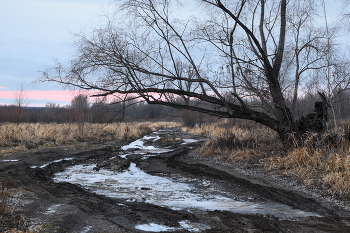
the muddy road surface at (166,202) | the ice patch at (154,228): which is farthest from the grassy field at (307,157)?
the ice patch at (154,228)

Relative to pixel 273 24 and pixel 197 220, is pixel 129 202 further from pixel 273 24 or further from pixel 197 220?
pixel 273 24

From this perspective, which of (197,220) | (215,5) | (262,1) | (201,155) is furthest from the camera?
(201,155)

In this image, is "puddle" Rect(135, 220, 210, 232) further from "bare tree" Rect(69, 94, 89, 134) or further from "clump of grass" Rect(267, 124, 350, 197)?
"bare tree" Rect(69, 94, 89, 134)

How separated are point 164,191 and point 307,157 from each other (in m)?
4.39

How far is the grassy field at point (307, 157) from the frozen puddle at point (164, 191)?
5.91 feet

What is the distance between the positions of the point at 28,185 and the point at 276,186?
6.15 meters

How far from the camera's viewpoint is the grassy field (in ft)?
19.8

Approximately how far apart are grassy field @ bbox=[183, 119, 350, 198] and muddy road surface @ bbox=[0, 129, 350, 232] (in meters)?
0.79

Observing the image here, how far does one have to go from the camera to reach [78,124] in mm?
20125

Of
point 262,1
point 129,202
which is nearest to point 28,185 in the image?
point 129,202

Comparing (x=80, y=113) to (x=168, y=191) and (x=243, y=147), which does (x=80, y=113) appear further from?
(x=168, y=191)

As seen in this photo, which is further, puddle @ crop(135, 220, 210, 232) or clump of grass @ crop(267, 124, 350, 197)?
clump of grass @ crop(267, 124, 350, 197)

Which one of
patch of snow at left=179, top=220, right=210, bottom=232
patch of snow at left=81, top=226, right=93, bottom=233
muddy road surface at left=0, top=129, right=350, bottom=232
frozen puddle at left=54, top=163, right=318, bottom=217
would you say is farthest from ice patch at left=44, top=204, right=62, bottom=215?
patch of snow at left=179, top=220, right=210, bottom=232

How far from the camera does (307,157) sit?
762 centimetres
